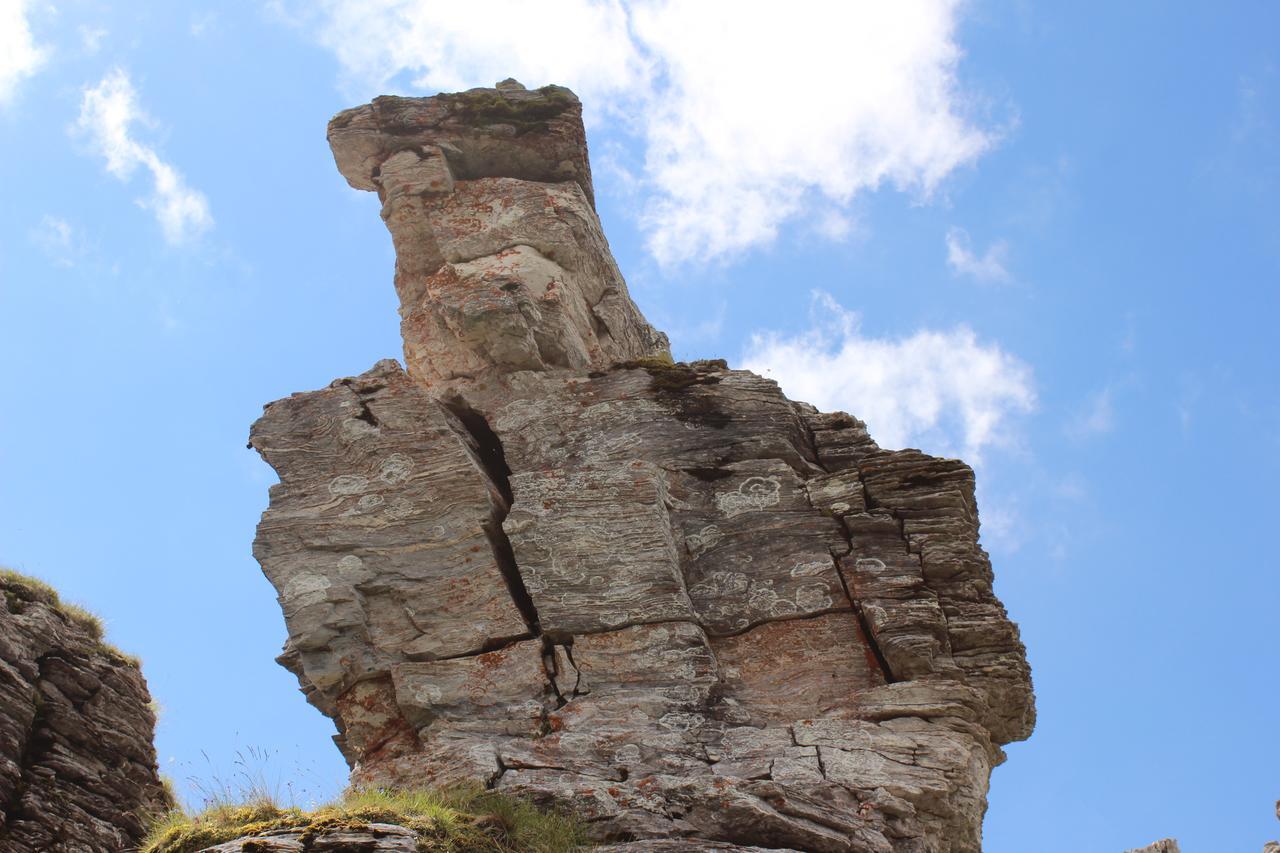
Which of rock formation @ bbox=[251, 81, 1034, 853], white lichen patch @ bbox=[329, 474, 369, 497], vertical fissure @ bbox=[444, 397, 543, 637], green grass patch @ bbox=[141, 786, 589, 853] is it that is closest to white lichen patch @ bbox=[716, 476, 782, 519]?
rock formation @ bbox=[251, 81, 1034, 853]

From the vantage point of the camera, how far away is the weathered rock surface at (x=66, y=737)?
801 inches

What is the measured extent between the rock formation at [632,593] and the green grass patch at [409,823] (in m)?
0.52

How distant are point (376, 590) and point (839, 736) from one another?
6.08 m

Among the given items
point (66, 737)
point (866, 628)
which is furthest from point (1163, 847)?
point (66, 737)

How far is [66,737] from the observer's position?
2153 cm

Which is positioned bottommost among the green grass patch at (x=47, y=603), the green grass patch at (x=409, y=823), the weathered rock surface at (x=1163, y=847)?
the green grass patch at (x=409, y=823)

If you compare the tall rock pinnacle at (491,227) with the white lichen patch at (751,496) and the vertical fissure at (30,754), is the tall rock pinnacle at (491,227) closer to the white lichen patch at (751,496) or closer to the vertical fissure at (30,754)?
the white lichen patch at (751,496)

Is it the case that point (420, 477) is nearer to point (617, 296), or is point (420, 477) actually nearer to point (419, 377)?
point (419, 377)

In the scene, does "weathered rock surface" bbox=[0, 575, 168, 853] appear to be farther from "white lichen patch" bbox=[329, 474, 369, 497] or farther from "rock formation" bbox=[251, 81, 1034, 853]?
"white lichen patch" bbox=[329, 474, 369, 497]

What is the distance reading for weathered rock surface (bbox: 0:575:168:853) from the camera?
66.7 feet

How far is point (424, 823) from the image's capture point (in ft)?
48.1

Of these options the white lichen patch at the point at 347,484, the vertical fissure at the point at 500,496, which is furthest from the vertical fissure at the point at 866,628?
the white lichen patch at the point at 347,484

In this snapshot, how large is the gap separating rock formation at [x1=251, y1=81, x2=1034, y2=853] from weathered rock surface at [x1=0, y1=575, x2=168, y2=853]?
384 centimetres

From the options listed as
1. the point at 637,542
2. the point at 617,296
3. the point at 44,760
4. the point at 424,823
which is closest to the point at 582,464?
the point at 637,542
